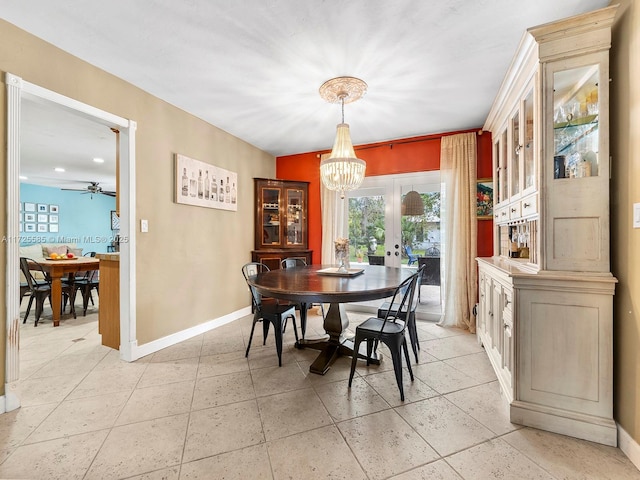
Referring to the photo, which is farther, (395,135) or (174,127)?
(395,135)

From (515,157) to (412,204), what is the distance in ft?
5.28

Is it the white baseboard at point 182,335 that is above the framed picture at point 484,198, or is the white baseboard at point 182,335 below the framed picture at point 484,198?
below

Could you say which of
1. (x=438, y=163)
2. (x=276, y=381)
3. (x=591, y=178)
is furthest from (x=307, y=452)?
(x=438, y=163)

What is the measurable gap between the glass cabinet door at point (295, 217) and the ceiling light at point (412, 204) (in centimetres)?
159

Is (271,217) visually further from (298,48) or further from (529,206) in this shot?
(529,206)

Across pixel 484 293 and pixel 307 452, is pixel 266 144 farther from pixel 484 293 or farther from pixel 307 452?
pixel 307 452

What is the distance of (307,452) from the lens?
1.54 metres

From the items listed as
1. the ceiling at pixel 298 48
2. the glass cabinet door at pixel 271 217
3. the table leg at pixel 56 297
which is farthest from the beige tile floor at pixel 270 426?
the ceiling at pixel 298 48

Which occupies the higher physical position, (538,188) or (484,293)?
(538,188)

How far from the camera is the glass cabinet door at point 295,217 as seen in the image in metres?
4.62

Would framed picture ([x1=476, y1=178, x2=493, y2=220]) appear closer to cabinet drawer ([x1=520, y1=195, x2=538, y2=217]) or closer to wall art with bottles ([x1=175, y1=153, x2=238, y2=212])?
cabinet drawer ([x1=520, y1=195, x2=538, y2=217])

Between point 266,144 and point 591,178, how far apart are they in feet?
12.4

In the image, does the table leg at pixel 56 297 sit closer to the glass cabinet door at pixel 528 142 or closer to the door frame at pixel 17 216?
the door frame at pixel 17 216

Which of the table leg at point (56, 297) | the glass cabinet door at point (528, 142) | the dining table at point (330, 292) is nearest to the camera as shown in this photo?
the dining table at point (330, 292)
